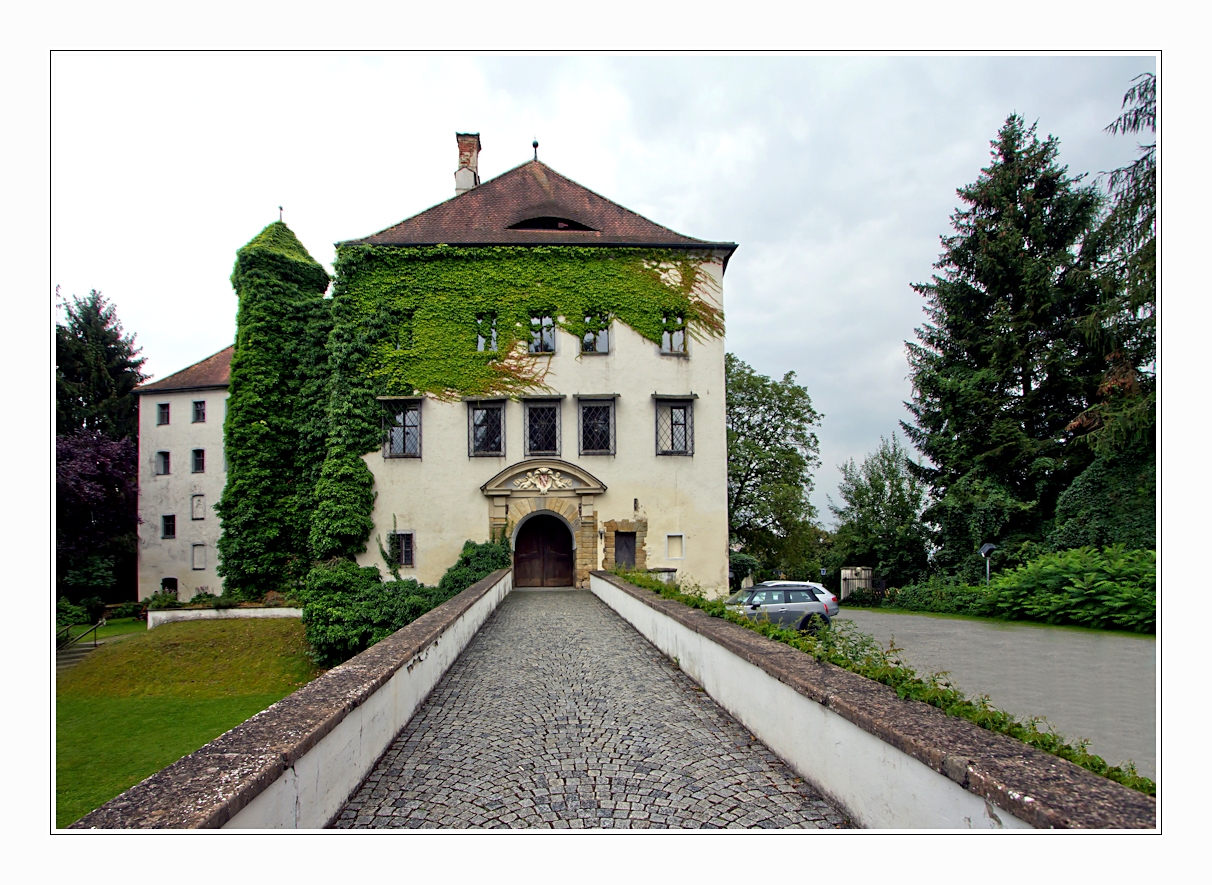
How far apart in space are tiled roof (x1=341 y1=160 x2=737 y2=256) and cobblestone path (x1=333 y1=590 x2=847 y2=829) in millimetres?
17160

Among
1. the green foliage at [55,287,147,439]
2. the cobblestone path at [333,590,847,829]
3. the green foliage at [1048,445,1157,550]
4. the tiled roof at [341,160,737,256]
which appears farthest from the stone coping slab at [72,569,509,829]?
the green foliage at [55,287,147,439]

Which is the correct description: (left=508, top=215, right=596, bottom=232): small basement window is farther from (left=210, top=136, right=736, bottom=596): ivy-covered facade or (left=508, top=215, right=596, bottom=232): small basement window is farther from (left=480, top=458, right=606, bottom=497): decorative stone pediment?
(left=480, top=458, right=606, bottom=497): decorative stone pediment

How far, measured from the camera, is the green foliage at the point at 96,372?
32125 mm

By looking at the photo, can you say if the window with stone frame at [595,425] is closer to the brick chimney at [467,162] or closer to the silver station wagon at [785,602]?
the silver station wagon at [785,602]

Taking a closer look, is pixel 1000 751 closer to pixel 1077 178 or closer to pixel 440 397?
pixel 440 397

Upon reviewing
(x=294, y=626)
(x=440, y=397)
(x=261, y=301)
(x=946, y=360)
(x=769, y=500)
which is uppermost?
(x=261, y=301)

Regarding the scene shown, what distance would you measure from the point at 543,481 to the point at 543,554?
2.83m

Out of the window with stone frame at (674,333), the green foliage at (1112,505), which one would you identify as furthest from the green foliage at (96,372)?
the green foliage at (1112,505)

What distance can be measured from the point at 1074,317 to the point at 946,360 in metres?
4.02

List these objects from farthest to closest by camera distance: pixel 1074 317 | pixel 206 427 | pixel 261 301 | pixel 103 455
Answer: pixel 206 427 < pixel 103 455 < pixel 261 301 < pixel 1074 317

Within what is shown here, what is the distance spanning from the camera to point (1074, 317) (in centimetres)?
2081

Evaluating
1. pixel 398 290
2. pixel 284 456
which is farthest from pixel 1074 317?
pixel 284 456

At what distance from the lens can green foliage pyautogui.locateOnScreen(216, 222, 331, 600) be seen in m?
22.0

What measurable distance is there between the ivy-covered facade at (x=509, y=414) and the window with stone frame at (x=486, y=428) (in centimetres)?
7
